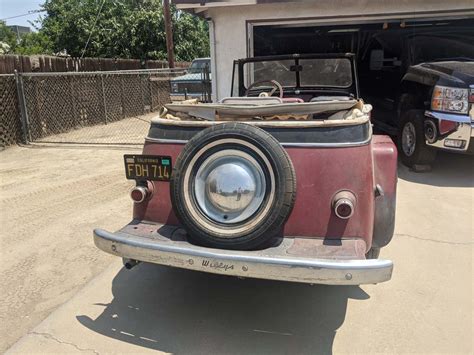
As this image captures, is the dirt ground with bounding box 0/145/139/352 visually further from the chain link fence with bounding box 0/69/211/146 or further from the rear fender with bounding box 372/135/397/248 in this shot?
the rear fender with bounding box 372/135/397/248

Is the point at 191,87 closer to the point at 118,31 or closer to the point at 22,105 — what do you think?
the point at 22,105

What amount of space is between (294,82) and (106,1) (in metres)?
20.5

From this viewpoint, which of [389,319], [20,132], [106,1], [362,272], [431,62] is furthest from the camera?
[106,1]

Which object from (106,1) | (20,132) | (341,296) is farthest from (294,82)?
(106,1)

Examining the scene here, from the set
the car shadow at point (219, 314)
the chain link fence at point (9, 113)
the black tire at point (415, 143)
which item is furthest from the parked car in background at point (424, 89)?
the chain link fence at point (9, 113)

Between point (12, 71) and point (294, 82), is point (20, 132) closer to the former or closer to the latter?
point (12, 71)

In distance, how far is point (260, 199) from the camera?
2.69m

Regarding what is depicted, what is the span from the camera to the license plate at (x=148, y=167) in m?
3.07

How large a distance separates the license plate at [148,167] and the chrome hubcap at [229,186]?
38cm

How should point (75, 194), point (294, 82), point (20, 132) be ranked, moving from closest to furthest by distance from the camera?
point (294, 82) < point (75, 194) < point (20, 132)

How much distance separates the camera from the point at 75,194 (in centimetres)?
602

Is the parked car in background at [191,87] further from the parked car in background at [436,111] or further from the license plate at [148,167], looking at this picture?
the license plate at [148,167]

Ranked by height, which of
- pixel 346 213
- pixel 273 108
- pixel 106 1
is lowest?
pixel 346 213

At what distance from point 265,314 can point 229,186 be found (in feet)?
3.39
